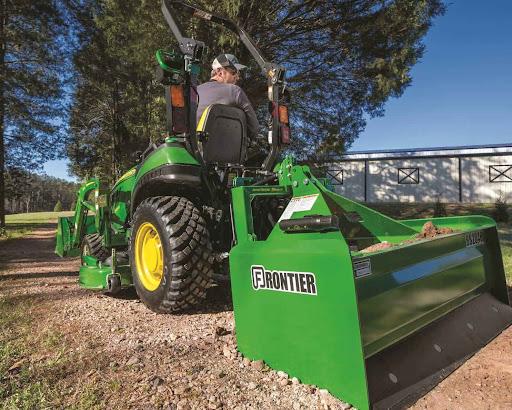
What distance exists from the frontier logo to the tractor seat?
128 cm

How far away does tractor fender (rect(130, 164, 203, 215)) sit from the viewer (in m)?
2.97

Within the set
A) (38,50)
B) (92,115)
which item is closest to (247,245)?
(38,50)

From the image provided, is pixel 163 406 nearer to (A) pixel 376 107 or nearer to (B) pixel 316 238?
(B) pixel 316 238

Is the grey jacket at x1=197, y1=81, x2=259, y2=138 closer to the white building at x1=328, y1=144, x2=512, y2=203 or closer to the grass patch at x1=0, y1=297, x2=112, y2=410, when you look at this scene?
the grass patch at x1=0, y1=297, x2=112, y2=410

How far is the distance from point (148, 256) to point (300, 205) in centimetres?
138

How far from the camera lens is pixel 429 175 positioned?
2173 centimetres

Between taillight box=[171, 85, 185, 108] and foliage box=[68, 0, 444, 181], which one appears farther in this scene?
foliage box=[68, 0, 444, 181]

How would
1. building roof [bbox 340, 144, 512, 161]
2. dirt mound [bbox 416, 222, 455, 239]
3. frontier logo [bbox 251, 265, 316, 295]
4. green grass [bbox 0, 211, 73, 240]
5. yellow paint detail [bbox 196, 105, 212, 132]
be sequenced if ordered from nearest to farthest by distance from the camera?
frontier logo [bbox 251, 265, 316, 295] < dirt mound [bbox 416, 222, 455, 239] < yellow paint detail [bbox 196, 105, 212, 132] < green grass [bbox 0, 211, 73, 240] < building roof [bbox 340, 144, 512, 161]

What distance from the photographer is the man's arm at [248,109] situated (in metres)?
3.39

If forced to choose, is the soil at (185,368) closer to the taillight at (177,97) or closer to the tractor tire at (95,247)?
the tractor tire at (95,247)

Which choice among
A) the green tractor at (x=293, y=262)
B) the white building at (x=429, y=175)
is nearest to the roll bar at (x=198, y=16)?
the green tractor at (x=293, y=262)

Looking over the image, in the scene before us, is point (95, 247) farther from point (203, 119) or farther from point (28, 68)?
point (28, 68)

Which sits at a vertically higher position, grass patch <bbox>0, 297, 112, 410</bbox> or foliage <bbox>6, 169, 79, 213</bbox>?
foliage <bbox>6, 169, 79, 213</bbox>

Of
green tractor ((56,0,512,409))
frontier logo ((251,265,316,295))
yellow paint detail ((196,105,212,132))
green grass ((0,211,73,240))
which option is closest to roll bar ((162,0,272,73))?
green tractor ((56,0,512,409))
